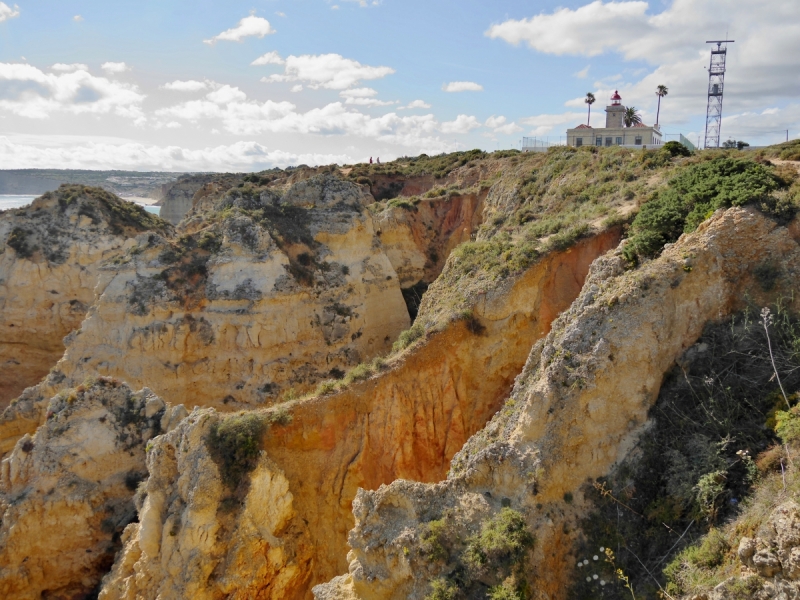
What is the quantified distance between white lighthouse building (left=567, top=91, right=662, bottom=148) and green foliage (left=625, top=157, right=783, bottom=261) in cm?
2270

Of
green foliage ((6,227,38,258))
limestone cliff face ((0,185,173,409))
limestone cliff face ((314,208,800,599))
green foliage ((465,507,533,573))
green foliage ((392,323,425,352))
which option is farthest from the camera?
green foliage ((6,227,38,258))

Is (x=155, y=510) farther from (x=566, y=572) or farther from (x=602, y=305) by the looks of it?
(x=602, y=305)

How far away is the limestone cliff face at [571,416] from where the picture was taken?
10.1m

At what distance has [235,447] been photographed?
13.8m

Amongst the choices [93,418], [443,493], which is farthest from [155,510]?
[443,493]

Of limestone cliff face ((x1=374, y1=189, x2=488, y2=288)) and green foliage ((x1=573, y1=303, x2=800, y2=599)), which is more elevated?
limestone cliff face ((x1=374, y1=189, x2=488, y2=288))

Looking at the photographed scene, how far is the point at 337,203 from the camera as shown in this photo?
1040 inches

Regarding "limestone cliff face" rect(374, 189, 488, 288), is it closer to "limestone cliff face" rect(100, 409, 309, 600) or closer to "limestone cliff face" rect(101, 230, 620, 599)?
"limestone cliff face" rect(101, 230, 620, 599)

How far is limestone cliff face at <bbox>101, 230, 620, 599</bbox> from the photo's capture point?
13.1m

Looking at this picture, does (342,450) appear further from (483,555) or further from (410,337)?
(483,555)

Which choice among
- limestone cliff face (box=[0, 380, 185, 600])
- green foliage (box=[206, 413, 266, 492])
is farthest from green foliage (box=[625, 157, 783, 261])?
limestone cliff face (box=[0, 380, 185, 600])

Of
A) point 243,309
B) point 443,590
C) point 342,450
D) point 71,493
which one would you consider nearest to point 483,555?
point 443,590

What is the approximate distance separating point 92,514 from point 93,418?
2.55 meters

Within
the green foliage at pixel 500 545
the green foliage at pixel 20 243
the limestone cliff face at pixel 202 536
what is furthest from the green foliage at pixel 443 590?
the green foliage at pixel 20 243
